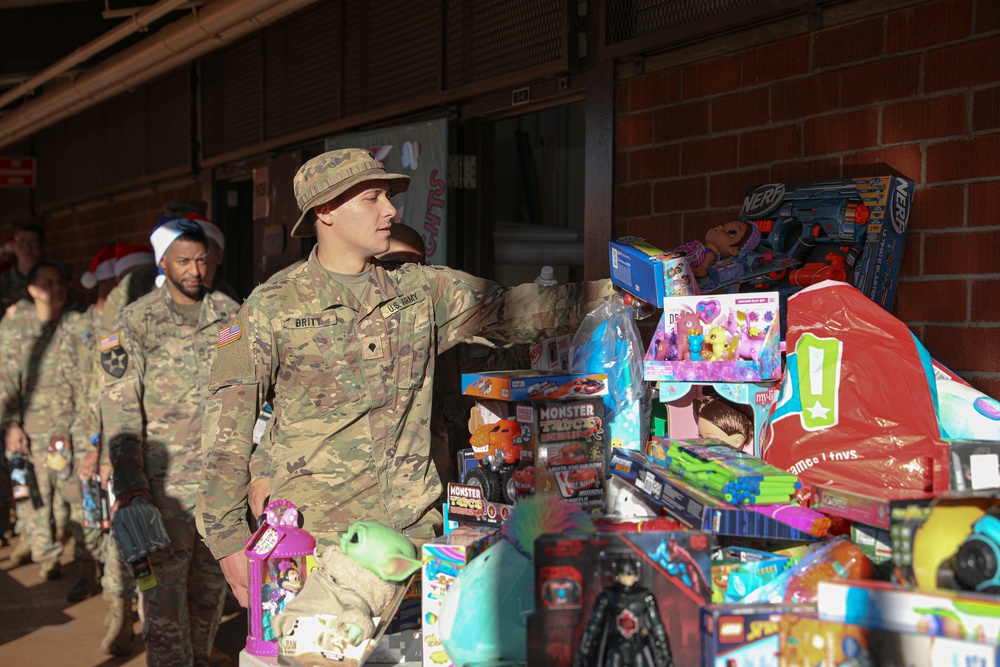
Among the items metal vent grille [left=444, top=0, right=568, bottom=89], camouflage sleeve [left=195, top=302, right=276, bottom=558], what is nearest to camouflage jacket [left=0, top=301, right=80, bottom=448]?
metal vent grille [left=444, top=0, right=568, bottom=89]

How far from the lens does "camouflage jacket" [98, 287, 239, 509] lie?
4.62 meters

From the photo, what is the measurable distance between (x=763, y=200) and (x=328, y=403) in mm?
1499

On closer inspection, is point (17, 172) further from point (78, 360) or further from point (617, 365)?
point (617, 365)

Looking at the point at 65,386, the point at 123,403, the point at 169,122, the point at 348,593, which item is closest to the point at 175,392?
the point at 123,403

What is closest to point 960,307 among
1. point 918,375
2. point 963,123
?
point 963,123

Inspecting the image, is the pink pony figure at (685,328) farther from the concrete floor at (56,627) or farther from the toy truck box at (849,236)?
the concrete floor at (56,627)

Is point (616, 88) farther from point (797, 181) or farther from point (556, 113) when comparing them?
point (556, 113)

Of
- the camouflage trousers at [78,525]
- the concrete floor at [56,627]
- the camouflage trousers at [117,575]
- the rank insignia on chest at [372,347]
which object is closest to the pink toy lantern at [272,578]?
the rank insignia on chest at [372,347]

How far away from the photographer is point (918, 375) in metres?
2.36

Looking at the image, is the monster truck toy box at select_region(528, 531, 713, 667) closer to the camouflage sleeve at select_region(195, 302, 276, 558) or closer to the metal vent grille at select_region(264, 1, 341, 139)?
the camouflage sleeve at select_region(195, 302, 276, 558)

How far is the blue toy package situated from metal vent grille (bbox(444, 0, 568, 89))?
6.63 ft

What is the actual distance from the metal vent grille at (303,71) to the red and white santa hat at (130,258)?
1.17 meters

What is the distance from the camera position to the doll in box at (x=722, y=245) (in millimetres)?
3002

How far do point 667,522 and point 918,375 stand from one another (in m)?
0.71
